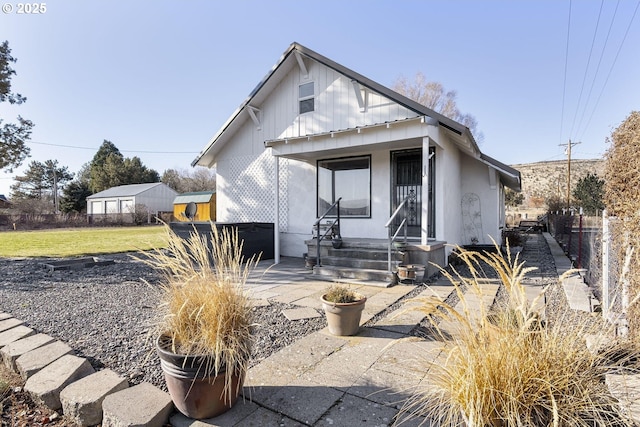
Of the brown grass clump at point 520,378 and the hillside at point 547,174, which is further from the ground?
the hillside at point 547,174

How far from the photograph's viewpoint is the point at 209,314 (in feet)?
7.10

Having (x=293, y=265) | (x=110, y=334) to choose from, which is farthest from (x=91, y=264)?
(x=110, y=334)

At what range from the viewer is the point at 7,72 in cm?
1195

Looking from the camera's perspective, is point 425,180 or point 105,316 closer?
point 105,316

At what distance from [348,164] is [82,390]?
742 cm

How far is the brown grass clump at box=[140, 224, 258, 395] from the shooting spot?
2096 mm

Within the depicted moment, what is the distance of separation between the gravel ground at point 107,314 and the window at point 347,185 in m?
3.32

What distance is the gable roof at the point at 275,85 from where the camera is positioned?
6805mm

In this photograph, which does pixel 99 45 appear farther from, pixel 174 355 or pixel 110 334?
pixel 174 355

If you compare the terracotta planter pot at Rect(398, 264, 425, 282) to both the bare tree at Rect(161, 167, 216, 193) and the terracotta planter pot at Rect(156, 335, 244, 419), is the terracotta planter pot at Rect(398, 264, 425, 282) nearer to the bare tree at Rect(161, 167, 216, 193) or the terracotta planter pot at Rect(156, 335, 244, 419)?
the terracotta planter pot at Rect(156, 335, 244, 419)

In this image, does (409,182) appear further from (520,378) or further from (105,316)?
(520,378)

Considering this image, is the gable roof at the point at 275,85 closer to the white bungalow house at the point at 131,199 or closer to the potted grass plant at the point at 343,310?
the potted grass plant at the point at 343,310

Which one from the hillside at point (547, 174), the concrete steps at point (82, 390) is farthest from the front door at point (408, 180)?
the hillside at point (547, 174)

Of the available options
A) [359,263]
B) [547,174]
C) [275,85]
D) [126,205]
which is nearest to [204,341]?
[359,263]
